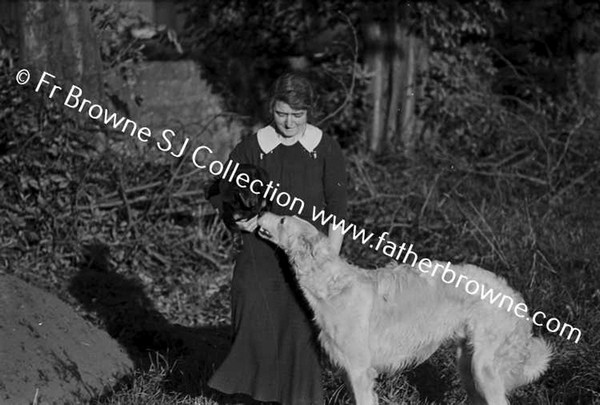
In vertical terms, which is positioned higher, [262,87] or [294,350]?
[262,87]

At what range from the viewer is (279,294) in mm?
5863

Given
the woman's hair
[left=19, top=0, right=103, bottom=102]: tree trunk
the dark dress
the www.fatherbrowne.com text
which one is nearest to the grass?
the www.fatherbrowne.com text

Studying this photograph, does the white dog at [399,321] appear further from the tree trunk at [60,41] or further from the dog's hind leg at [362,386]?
the tree trunk at [60,41]

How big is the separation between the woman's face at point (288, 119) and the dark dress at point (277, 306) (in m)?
0.11

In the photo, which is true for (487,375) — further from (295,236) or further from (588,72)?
(588,72)

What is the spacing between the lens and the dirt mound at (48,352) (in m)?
6.24

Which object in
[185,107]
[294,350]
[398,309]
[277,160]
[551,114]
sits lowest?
[294,350]

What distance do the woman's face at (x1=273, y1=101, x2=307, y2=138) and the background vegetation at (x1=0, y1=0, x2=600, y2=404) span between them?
1.88 meters

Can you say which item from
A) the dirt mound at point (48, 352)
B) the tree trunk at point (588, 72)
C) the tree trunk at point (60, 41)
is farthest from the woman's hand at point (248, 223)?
the tree trunk at point (588, 72)

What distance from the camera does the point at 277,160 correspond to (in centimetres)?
580

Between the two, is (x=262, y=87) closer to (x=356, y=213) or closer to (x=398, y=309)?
(x=356, y=213)

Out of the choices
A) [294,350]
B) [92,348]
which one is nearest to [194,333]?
[92,348]

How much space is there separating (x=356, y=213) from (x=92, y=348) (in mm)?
4039

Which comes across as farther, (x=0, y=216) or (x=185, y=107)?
(x=185, y=107)
